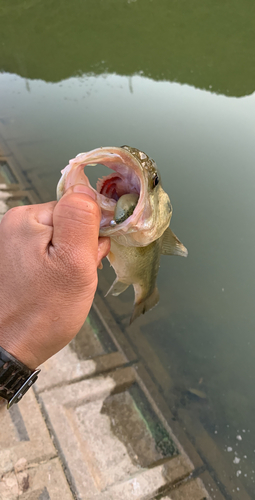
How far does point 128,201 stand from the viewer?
1423 millimetres

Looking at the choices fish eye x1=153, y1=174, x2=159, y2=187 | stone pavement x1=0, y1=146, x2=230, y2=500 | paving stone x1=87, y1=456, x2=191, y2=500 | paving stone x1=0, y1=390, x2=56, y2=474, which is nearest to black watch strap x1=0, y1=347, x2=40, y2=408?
fish eye x1=153, y1=174, x2=159, y2=187

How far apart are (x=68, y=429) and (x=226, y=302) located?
2.46 metres

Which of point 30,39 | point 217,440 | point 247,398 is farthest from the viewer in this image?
point 30,39

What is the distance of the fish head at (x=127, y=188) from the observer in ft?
4.36

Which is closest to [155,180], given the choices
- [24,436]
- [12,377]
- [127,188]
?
[127,188]

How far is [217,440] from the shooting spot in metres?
3.09

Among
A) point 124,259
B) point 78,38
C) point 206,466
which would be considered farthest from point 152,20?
point 206,466

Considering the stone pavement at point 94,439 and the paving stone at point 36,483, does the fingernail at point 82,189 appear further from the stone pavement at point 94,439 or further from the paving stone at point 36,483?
the paving stone at point 36,483

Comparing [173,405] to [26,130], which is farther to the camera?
[26,130]

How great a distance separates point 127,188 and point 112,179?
9 centimetres

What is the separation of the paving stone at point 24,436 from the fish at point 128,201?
5.52ft

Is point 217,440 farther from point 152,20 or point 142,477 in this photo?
point 152,20

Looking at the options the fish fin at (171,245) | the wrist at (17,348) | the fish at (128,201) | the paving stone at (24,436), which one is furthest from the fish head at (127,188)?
the paving stone at (24,436)

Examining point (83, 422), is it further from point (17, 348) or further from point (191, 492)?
point (17, 348)
